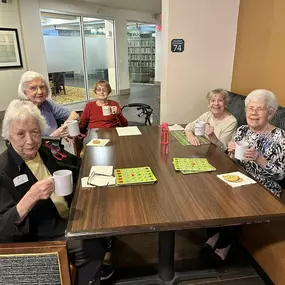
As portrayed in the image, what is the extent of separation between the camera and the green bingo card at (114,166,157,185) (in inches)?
54.6

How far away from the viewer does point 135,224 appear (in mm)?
1052

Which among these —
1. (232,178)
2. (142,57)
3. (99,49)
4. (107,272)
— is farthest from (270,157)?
(142,57)

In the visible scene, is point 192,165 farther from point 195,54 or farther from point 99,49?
point 99,49

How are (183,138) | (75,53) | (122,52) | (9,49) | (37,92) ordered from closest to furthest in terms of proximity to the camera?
(183,138), (37,92), (9,49), (75,53), (122,52)

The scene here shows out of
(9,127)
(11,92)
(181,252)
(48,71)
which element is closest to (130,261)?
(181,252)

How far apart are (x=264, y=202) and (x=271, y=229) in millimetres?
262

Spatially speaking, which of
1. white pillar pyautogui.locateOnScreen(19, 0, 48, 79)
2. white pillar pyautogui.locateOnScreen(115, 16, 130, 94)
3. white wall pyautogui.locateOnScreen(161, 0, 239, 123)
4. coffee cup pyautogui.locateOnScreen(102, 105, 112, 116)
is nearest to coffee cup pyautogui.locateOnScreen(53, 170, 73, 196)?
coffee cup pyautogui.locateOnScreen(102, 105, 112, 116)

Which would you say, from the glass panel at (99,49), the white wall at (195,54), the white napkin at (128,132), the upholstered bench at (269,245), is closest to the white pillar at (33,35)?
the glass panel at (99,49)

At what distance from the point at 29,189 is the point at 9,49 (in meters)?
5.47

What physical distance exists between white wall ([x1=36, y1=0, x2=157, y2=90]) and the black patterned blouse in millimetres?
5911

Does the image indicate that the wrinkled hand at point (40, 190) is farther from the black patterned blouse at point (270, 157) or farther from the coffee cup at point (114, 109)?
the coffee cup at point (114, 109)

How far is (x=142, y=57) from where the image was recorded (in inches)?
445

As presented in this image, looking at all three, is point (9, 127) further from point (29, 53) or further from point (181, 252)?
point (29, 53)

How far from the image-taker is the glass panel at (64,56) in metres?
6.70
